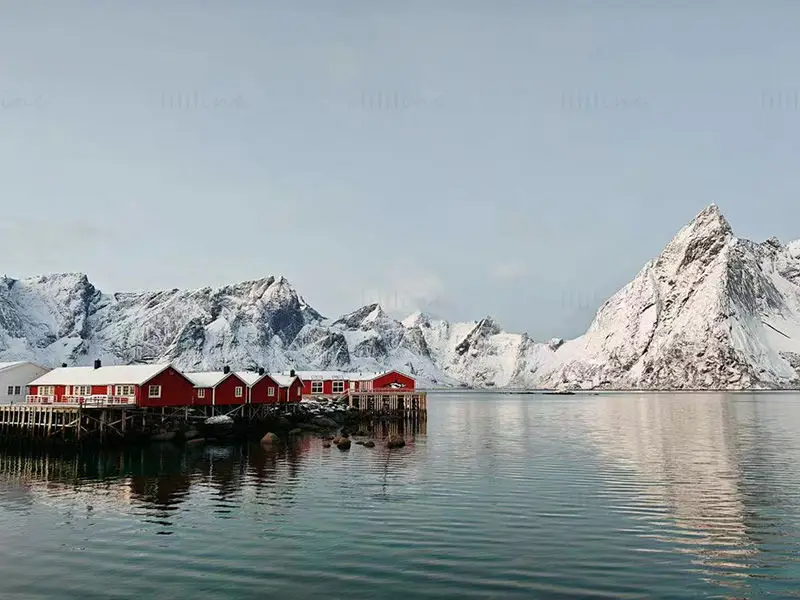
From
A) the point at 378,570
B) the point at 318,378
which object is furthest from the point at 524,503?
the point at 318,378

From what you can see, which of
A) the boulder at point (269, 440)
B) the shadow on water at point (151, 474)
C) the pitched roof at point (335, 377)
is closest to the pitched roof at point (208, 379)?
the shadow on water at point (151, 474)

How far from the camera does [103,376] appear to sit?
7462cm

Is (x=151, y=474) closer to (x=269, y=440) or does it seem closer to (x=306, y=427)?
(x=269, y=440)

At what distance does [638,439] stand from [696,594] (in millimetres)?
57535

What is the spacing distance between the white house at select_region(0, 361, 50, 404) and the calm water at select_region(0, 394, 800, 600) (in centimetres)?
2622

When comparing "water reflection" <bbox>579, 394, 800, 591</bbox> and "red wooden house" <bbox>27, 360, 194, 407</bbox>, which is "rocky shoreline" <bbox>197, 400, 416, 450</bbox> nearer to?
"red wooden house" <bbox>27, 360, 194, 407</bbox>

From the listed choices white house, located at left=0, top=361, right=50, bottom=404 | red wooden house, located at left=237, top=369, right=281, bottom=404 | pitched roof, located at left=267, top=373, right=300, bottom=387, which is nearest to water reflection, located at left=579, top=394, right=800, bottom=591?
red wooden house, located at left=237, top=369, right=281, bottom=404

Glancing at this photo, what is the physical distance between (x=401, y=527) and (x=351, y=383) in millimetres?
92295

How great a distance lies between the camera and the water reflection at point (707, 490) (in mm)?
25500

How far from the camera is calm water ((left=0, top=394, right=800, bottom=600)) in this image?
21.9 metres

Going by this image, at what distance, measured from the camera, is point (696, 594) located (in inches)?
809

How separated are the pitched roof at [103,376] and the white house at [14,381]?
1352mm

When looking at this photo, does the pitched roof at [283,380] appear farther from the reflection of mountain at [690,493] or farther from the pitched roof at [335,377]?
the reflection of mountain at [690,493]

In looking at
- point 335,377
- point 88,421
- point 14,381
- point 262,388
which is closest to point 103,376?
point 88,421
